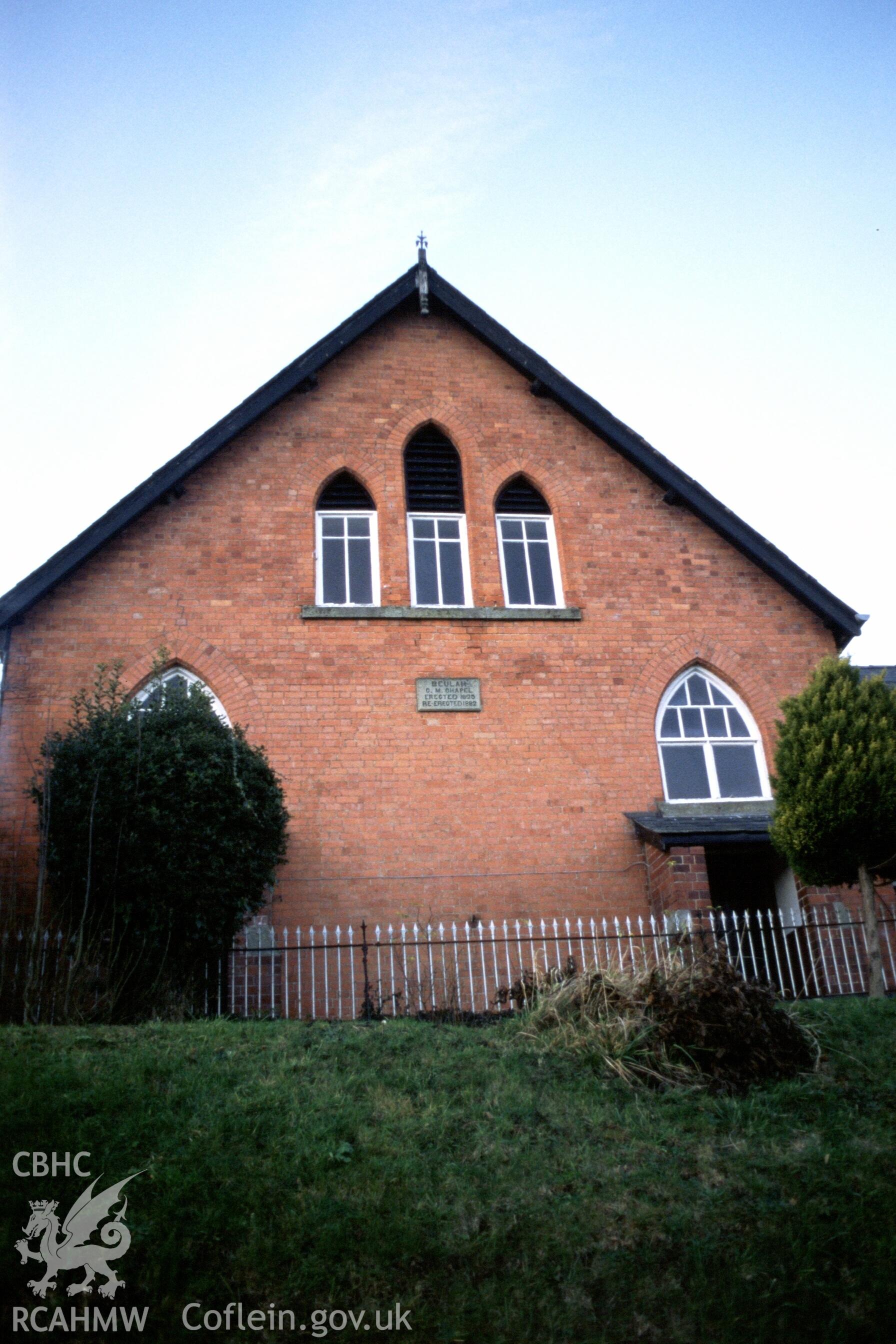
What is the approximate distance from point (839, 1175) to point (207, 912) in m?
6.53

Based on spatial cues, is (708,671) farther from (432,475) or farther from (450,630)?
(432,475)

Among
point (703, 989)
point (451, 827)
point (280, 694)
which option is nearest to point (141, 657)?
point (280, 694)

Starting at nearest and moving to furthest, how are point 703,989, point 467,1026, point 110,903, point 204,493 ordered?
point 703,989, point 467,1026, point 110,903, point 204,493

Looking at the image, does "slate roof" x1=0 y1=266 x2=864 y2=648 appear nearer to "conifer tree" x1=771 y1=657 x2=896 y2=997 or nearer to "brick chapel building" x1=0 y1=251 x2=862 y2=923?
"brick chapel building" x1=0 y1=251 x2=862 y2=923

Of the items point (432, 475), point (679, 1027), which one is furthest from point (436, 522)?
point (679, 1027)

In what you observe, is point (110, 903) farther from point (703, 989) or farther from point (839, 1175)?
point (839, 1175)

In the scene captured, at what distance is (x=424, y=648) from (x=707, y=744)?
4.12 m

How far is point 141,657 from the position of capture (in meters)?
14.9

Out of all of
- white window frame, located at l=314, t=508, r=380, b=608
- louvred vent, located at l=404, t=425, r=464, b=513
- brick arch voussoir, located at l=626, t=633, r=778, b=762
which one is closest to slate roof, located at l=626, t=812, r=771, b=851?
brick arch voussoir, located at l=626, t=633, r=778, b=762

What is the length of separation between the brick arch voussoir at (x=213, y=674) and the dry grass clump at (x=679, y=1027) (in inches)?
248

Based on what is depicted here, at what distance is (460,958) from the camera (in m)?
13.6

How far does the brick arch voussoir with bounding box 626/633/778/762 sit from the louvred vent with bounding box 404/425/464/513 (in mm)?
3701

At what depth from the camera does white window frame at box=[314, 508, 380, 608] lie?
623 inches

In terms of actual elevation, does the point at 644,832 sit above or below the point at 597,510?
below
